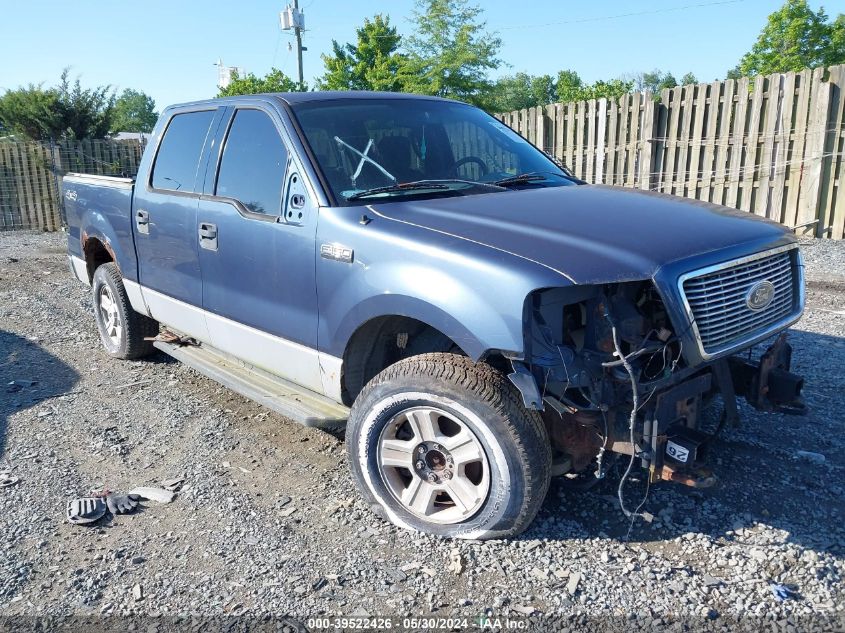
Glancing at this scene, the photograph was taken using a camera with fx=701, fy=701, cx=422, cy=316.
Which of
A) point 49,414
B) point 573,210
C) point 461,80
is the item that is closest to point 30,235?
point 49,414

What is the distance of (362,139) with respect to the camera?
160 inches

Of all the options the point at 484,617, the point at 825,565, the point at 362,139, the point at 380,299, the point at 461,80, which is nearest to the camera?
the point at 484,617

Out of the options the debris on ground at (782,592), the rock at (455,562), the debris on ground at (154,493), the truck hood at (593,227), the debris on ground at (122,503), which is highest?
the truck hood at (593,227)

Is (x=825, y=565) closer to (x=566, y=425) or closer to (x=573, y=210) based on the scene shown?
(x=566, y=425)

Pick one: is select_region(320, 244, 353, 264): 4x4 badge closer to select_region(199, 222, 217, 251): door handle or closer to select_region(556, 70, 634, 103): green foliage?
select_region(199, 222, 217, 251): door handle

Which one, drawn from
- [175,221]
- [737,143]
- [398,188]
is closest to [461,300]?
[398,188]

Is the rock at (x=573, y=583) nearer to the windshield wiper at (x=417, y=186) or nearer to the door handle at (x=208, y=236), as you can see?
the windshield wiper at (x=417, y=186)

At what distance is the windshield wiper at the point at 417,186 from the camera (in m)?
3.73

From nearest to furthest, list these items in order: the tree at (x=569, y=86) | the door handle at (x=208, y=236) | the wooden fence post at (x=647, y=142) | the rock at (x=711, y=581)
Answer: the rock at (x=711, y=581), the door handle at (x=208, y=236), the wooden fence post at (x=647, y=142), the tree at (x=569, y=86)

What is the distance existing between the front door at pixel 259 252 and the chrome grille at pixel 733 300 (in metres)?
1.88

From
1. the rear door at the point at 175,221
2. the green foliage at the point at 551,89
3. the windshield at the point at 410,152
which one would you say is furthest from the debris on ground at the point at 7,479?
the green foliage at the point at 551,89

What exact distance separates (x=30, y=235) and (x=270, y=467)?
13540 millimetres

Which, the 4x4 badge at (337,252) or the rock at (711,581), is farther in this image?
the 4x4 badge at (337,252)

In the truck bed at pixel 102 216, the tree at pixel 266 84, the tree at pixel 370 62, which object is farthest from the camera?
the tree at pixel 266 84
